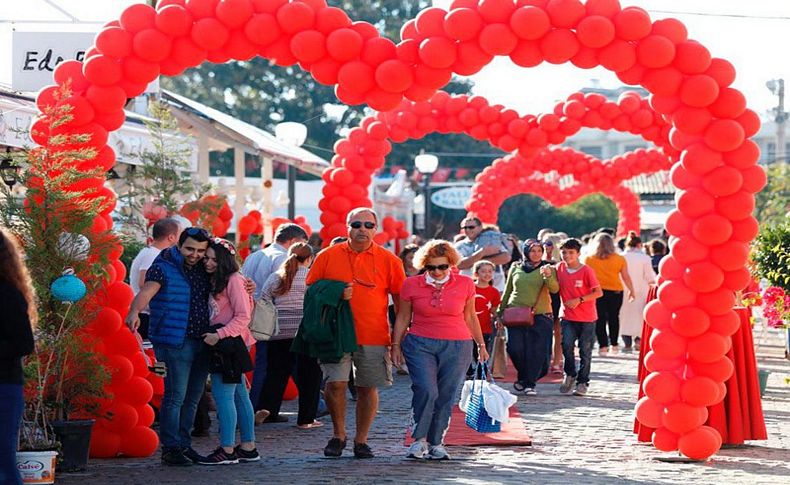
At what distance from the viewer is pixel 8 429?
21.2ft

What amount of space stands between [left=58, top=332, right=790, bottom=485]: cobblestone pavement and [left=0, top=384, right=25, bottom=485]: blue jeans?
2032mm

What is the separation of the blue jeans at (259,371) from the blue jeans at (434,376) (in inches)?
97.3

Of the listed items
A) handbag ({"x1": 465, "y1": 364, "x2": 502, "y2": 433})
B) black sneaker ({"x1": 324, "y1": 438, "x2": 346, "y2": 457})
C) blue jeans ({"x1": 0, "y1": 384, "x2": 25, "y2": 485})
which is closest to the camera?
blue jeans ({"x1": 0, "y1": 384, "x2": 25, "y2": 485})

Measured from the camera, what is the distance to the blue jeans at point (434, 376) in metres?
9.35

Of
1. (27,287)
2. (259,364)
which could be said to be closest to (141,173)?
(259,364)

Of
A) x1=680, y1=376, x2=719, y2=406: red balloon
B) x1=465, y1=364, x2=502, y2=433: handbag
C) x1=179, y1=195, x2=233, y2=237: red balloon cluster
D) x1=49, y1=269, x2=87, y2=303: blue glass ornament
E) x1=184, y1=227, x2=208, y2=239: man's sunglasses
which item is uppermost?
x1=179, y1=195, x2=233, y2=237: red balloon cluster

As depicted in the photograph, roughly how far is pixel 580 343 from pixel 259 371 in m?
3.90

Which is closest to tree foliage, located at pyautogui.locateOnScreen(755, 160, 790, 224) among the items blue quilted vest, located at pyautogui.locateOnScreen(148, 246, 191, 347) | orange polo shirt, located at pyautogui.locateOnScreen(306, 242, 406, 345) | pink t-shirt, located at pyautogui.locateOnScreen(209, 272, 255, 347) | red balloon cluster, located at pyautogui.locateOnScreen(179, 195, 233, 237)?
red balloon cluster, located at pyautogui.locateOnScreen(179, 195, 233, 237)

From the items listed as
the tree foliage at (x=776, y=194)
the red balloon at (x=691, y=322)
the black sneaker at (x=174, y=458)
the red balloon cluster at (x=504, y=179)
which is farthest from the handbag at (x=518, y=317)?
the tree foliage at (x=776, y=194)

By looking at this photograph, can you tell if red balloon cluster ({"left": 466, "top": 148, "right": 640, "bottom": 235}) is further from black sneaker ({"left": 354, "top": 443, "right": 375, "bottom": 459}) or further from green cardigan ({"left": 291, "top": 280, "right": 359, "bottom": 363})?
green cardigan ({"left": 291, "top": 280, "right": 359, "bottom": 363})

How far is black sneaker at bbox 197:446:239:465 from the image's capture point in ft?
30.2

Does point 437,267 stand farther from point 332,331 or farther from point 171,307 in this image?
point 171,307

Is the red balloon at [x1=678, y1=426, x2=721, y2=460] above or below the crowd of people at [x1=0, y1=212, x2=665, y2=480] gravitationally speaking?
below

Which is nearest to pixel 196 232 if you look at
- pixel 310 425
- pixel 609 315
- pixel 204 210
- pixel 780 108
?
pixel 310 425
